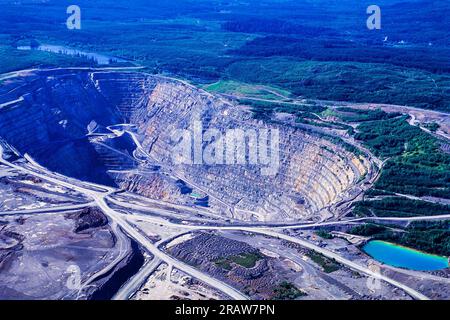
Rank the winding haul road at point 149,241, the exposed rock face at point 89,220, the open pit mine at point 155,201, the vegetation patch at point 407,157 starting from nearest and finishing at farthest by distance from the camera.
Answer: the winding haul road at point 149,241, the open pit mine at point 155,201, the exposed rock face at point 89,220, the vegetation patch at point 407,157

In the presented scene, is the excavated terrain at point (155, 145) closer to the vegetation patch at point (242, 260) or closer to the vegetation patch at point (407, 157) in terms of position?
the vegetation patch at point (407, 157)

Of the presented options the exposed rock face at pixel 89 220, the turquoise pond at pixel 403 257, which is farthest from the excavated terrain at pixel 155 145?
the exposed rock face at pixel 89 220

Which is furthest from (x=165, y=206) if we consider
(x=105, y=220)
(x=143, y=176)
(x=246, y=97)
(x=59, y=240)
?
(x=246, y=97)

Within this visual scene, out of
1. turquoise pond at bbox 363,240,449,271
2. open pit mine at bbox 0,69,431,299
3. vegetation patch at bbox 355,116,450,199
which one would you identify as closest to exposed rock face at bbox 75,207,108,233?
open pit mine at bbox 0,69,431,299

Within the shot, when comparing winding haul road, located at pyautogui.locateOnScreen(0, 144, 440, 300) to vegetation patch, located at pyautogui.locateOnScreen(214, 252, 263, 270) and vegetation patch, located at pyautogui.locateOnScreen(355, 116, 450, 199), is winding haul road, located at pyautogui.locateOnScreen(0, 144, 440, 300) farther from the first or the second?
vegetation patch, located at pyautogui.locateOnScreen(355, 116, 450, 199)
